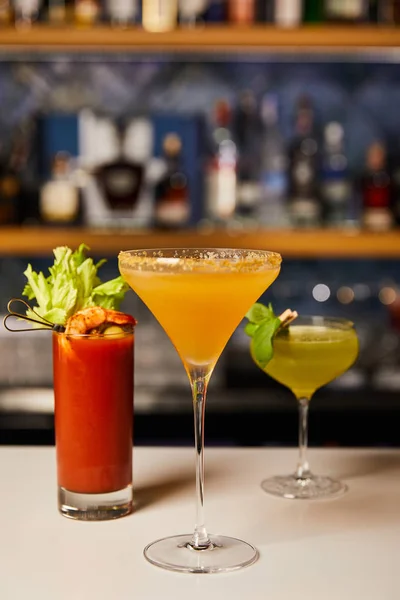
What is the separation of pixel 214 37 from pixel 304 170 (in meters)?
0.50

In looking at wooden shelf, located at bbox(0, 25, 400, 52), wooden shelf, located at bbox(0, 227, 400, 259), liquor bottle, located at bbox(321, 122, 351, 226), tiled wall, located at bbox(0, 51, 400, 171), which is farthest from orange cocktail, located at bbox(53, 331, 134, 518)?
tiled wall, located at bbox(0, 51, 400, 171)

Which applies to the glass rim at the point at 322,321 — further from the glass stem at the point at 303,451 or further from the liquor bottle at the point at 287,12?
the liquor bottle at the point at 287,12

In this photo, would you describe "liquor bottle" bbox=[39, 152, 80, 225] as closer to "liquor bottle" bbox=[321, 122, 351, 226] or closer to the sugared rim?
"liquor bottle" bbox=[321, 122, 351, 226]

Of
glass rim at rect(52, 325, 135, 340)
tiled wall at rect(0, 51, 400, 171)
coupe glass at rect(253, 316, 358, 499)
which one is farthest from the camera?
tiled wall at rect(0, 51, 400, 171)

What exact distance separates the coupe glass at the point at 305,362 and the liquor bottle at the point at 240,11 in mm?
1584

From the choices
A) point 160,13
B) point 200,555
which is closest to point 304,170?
point 160,13

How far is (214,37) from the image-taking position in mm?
2414

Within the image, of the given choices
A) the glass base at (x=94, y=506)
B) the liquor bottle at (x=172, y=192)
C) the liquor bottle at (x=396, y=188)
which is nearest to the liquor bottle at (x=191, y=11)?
the liquor bottle at (x=172, y=192)

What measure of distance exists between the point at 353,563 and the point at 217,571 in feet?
0.41

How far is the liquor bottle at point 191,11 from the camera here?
2506mm

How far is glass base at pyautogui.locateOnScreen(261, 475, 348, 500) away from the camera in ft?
3.43

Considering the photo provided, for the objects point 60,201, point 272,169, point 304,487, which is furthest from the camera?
point 272,169

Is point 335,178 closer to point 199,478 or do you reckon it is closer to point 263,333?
point 263,333

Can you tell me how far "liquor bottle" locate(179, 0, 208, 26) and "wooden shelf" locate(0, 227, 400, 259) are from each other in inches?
22.8
